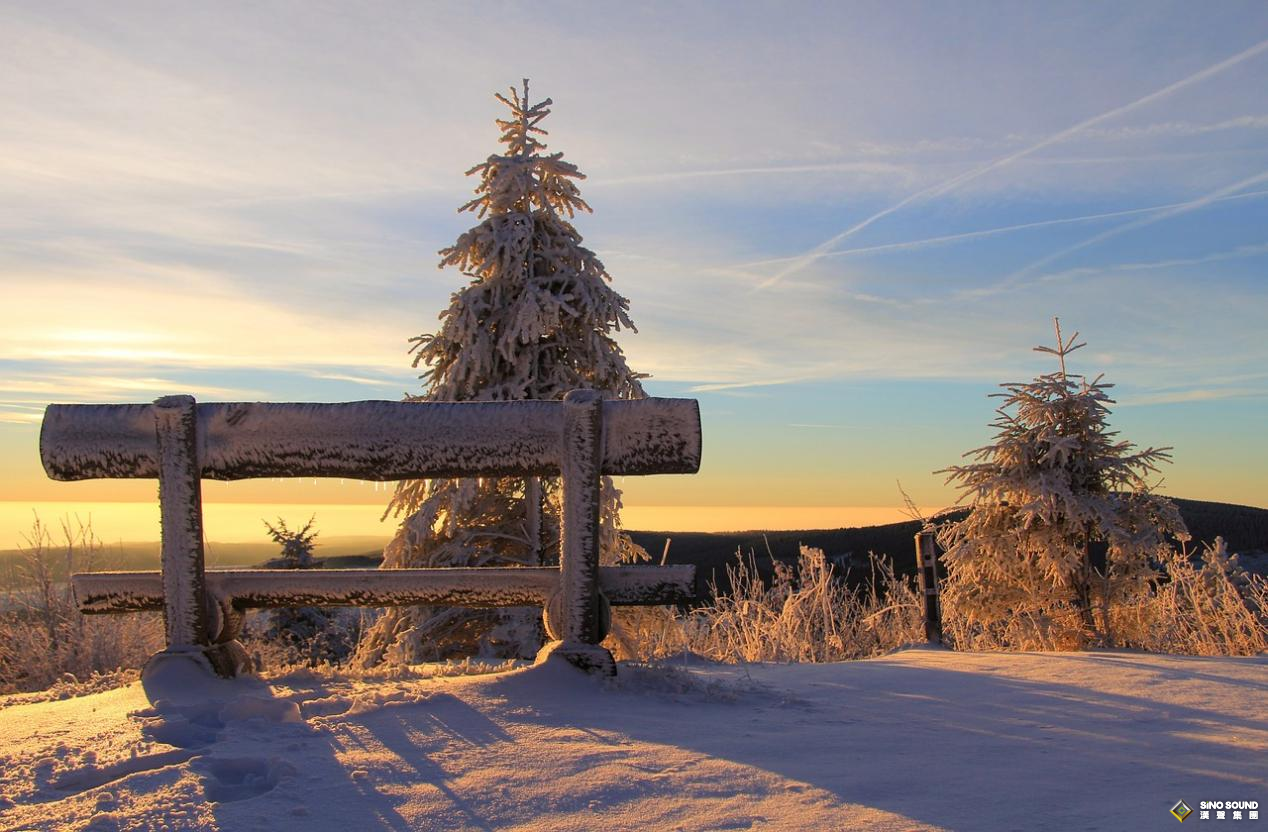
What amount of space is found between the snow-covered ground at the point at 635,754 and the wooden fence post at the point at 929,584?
17.8 feet

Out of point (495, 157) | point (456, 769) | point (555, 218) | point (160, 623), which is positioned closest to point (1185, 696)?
point (456, 769)

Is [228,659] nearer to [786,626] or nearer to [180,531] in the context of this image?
[180,531]

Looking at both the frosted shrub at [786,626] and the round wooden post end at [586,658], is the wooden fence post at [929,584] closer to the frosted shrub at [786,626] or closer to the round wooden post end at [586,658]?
the frosted shrub at [786,626]

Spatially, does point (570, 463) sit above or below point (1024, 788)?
above

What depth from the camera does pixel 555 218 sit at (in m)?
10.5

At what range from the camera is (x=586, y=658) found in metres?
4.70

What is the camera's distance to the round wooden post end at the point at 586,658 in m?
4.68

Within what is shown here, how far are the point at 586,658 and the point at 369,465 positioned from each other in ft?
5.46

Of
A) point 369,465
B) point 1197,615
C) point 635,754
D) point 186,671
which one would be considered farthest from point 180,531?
point 1197,615

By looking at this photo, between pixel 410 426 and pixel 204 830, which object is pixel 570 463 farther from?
pixel 204 830

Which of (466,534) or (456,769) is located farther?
(466,534)

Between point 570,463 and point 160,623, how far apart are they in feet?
24.3

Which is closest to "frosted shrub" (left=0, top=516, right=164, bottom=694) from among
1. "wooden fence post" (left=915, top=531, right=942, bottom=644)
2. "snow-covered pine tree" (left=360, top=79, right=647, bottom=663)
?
"snow-covered pine tree" (left=360, top=79, right=647, bottom=663)

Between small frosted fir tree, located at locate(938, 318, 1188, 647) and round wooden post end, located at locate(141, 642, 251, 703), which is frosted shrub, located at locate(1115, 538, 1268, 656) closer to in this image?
small frosted fir tree, located at locate(938, 318, 1188, 647)
